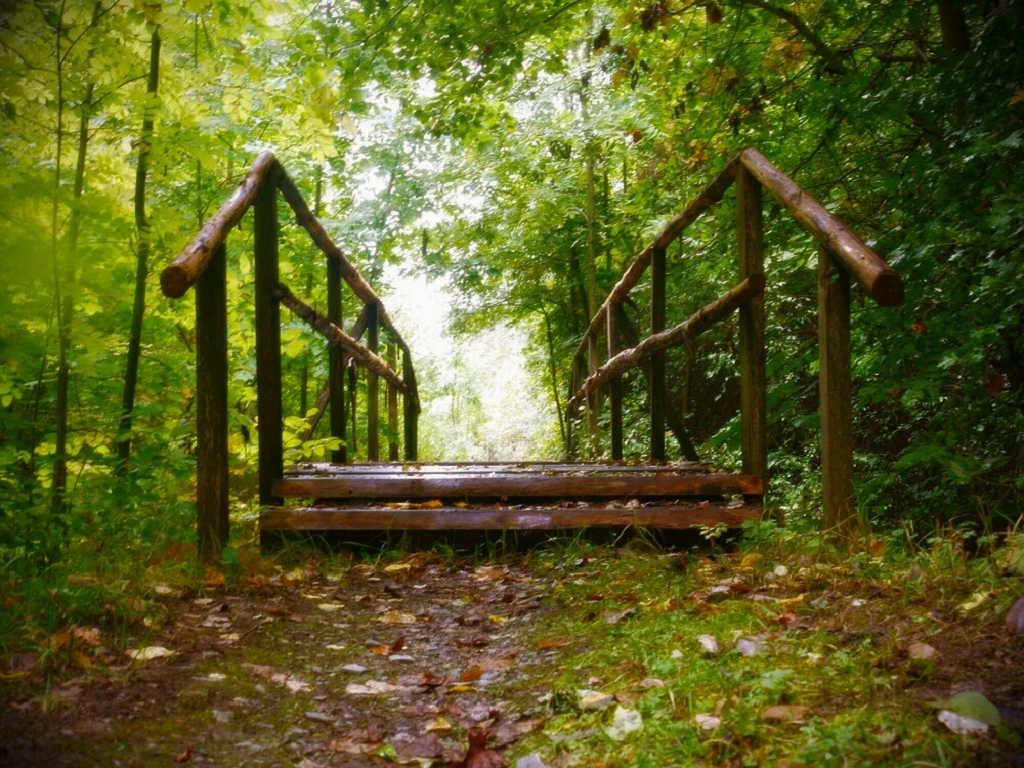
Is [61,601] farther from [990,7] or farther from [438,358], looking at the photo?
[438,358]

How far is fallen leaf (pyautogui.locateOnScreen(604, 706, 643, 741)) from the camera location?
1.45m

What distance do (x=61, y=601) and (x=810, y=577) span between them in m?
1.96

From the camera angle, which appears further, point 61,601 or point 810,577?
point 810,577

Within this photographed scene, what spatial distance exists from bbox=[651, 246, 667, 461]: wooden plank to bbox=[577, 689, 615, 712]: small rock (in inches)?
135

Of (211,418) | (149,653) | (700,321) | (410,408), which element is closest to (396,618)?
(149,653)

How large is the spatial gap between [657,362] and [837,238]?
247cm

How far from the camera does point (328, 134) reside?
414 cm

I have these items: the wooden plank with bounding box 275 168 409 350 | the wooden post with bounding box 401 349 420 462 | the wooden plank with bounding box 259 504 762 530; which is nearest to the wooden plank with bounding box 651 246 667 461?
the wooden plank with bounding box 259 504 762 530

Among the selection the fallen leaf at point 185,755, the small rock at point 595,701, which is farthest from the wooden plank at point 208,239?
the small rock at point 595,701

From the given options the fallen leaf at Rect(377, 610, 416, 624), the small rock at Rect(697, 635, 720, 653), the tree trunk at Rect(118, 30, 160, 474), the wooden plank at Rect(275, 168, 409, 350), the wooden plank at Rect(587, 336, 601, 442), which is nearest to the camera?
the small rock at Rect(697, 635, 720, 653)

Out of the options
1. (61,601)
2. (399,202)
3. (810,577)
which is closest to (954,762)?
(810,577)

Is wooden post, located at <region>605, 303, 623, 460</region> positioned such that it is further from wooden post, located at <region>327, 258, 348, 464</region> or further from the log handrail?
wooden post, located at <region>327, 258, 348, 464</region>

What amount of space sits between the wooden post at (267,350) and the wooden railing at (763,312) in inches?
73.4

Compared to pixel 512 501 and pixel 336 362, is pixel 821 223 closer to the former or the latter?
pixel 512 501
